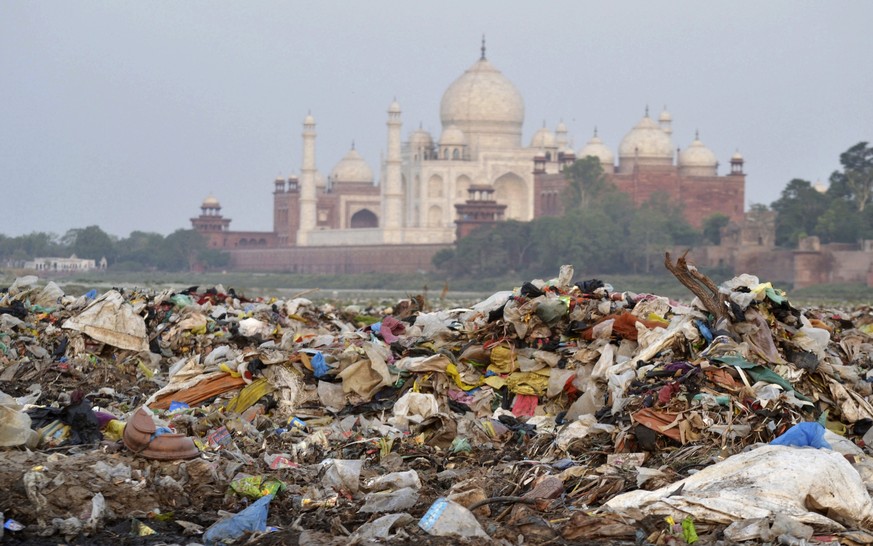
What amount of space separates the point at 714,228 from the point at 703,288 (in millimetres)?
45826

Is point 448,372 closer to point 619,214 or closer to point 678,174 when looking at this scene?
point 619,214

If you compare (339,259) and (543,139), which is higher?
(543,139)

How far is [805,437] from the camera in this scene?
710cm

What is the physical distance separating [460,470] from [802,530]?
1.97m

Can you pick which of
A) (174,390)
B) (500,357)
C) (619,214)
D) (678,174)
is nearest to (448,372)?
(500,357)

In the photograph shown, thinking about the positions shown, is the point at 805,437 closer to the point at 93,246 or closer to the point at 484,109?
the point at 484,109

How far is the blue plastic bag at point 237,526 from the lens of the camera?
643 centimetres

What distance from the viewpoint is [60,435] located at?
7.77 meters

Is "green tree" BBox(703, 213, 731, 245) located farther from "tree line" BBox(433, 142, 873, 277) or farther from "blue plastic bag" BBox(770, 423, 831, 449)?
"blue plastic bag" BBox(770, 423, 831, 449)

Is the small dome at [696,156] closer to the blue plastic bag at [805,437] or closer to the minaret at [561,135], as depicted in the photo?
the minaret at [561,135]

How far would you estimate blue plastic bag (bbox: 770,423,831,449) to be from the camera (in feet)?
23.3

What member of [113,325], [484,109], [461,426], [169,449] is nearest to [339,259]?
[484,109]

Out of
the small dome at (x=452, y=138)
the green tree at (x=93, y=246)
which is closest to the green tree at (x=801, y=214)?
the small dome at (x=452, y=138)

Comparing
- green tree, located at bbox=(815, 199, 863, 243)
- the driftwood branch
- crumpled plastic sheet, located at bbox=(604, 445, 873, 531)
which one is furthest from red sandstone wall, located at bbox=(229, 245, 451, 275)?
crumpled plastic sheet, located at bbox=(604, 445, 873, 531)
